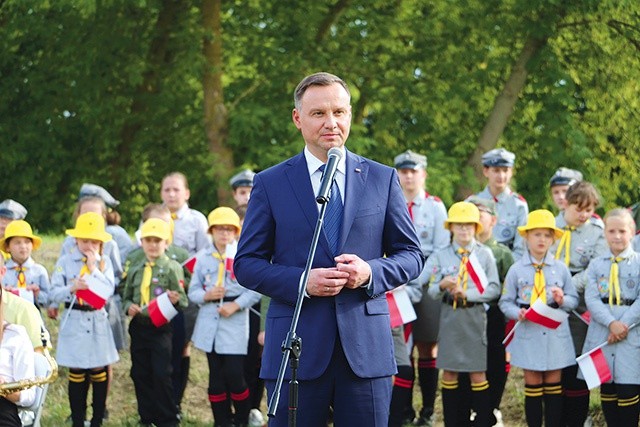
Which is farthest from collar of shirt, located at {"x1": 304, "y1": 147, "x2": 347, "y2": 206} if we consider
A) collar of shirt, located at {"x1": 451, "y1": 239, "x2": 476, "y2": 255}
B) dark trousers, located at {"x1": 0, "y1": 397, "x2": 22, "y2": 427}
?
collar of shirt, located at {"x1": 451, "y1": 239, "x2": 476, "y2": 255}

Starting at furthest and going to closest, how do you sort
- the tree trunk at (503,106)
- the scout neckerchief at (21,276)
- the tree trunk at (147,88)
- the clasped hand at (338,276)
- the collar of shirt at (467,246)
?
the tree trunk at (147,88) < the tree trunk at (503,106) < the scout neckerchief at (21,276) < the collar of shirt at (467,246) < the clasped hand at (338,276)

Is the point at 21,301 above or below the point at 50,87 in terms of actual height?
below

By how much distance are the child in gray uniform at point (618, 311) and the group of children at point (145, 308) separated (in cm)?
279

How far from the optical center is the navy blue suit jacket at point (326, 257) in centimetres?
493

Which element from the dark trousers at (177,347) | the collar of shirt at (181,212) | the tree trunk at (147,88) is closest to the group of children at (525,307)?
the dark trousers at (177,347)

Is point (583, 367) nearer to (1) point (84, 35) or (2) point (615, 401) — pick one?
(2) point (615, 401)

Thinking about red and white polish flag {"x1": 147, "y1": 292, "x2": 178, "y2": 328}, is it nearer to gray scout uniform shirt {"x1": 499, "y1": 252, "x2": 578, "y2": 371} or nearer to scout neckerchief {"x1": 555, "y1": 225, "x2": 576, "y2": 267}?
gray scout uniform shirt {"x1": 499, "y1": 252, "x2": 578, "y2": 371}

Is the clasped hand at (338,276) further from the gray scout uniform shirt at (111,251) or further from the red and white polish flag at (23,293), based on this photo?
the gray scout uniform shirt at (111,251)

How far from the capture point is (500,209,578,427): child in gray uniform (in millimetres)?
9102

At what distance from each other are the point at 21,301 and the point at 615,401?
172 inches

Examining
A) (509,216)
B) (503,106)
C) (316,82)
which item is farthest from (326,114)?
(503,106)

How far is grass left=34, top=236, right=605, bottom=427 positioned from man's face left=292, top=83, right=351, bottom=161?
5.75m

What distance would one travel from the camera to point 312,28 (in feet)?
56.4

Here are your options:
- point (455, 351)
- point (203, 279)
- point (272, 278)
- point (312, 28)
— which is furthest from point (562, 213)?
point (312, 28)
